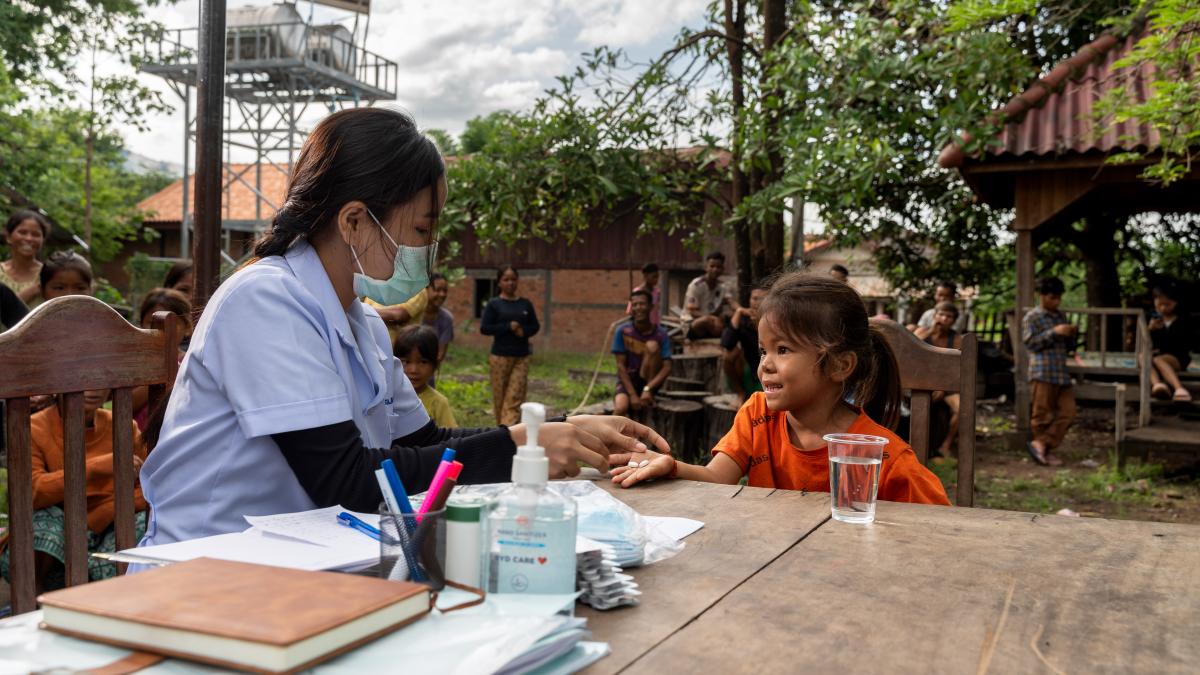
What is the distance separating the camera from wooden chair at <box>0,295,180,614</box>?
5.57 feet

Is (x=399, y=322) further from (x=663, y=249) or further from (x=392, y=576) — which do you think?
(x=663, y=249)

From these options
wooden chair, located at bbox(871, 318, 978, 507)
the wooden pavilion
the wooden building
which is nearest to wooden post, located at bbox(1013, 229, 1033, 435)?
the wooden pavilion

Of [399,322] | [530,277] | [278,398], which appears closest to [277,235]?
[278,398]

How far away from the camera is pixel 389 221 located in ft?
5.61

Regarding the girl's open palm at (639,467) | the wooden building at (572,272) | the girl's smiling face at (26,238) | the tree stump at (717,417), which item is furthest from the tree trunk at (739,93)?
the wooden building at (572,272)

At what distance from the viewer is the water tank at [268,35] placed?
1647 cm

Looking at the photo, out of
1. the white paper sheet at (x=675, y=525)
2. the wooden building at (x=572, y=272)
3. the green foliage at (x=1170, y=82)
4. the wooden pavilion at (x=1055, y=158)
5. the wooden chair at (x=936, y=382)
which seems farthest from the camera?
the wooden building at (x=572, y=272)

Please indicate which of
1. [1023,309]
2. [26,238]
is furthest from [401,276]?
[1023,309]

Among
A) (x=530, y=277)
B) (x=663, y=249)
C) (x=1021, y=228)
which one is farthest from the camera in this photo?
(x=530, y=277)

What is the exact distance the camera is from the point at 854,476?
1721 mm

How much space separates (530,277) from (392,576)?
2111cm

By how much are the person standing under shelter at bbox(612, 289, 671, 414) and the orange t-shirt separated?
18.2 feet

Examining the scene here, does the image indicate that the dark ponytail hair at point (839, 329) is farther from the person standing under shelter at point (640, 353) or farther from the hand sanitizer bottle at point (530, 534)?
the person standing under shelter at point (640, 353)

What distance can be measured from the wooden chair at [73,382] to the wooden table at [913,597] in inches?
41.7
